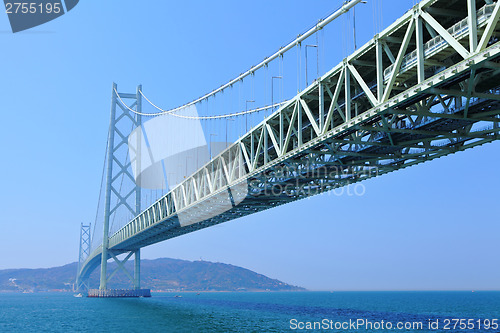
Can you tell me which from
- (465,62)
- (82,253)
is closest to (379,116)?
(465,62)

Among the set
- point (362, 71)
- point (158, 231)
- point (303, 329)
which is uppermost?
point (362, 71)

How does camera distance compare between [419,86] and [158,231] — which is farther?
[158,231]

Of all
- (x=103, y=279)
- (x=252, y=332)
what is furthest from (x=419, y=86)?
(x=103, y=279)

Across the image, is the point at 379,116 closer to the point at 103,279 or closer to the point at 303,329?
the point at 303,329

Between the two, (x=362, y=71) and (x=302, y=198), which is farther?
(x=302, y=198)

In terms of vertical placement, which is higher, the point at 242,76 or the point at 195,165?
the point at 242,76

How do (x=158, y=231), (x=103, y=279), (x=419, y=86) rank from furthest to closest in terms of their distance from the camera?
(x=103, y=279)
(x=158, y=231)
(x=419, y=86)

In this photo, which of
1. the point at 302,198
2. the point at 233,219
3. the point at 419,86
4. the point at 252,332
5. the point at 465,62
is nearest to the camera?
the point at 465,62

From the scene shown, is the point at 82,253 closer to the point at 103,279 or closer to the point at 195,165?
the point at 103,279

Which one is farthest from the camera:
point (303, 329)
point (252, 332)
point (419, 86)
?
point (303, 329)
